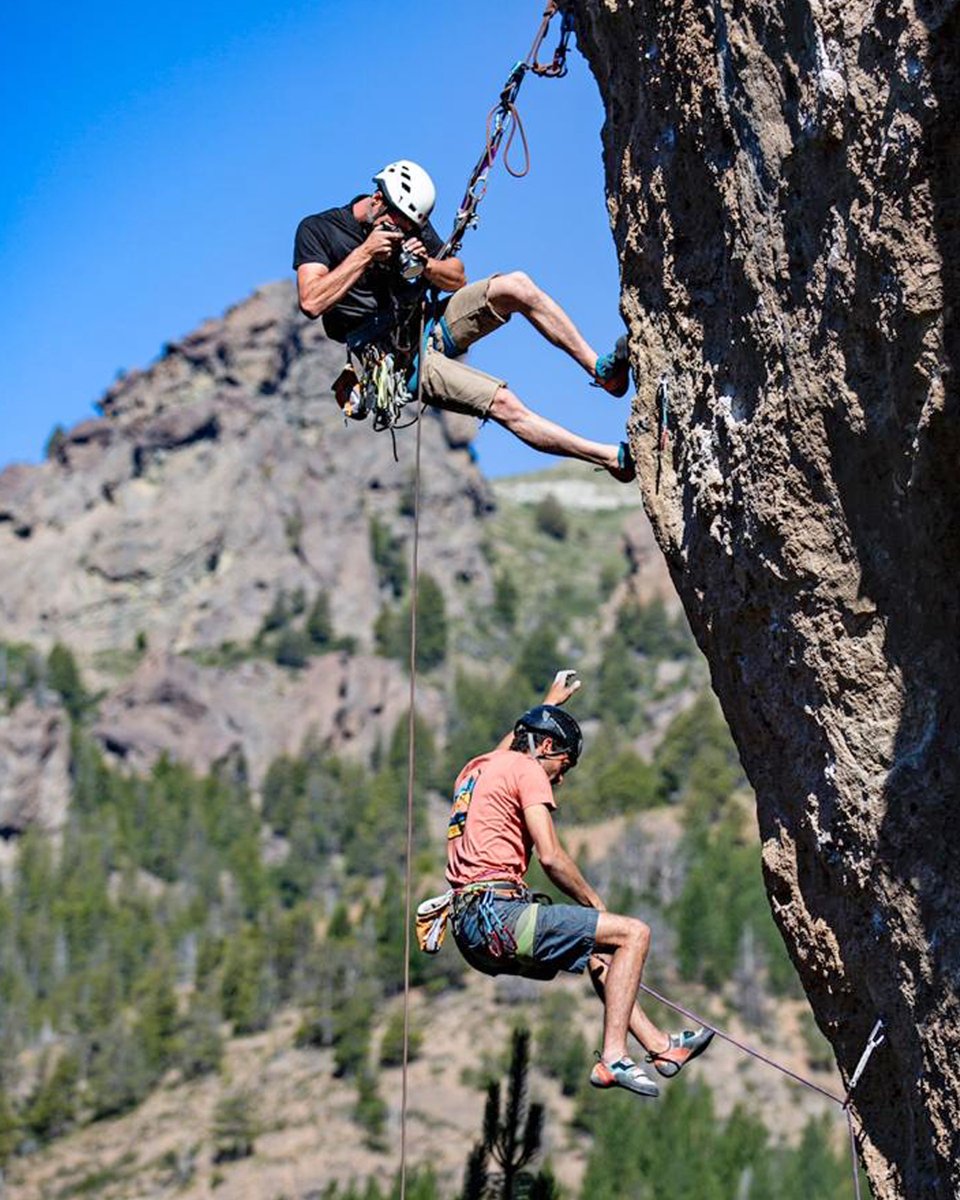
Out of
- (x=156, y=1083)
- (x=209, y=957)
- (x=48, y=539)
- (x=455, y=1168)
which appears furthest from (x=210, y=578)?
(x=455, y=1168)

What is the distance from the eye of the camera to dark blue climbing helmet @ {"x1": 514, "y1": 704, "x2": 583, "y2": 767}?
774cm

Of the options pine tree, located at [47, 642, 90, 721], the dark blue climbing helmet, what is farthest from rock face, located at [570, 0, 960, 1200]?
pine tree, located at [47, 642, 90, 721]

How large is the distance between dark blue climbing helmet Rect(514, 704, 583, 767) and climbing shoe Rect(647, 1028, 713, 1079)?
111cm

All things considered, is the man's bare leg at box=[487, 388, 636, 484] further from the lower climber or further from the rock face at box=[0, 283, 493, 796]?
the rock face at box=[0, 283, 493, 796]

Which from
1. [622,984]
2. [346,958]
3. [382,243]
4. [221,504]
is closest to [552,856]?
[622,984]

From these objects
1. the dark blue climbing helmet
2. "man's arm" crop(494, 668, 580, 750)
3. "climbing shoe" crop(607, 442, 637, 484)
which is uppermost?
"climbing shoe" crop(607, 442, 637, 484)

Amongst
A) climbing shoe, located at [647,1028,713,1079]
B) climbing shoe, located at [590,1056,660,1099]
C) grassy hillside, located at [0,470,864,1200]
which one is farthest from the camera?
grassy hillside, located at [0,470,864,1200]

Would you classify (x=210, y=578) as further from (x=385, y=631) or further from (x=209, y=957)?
(x=209, y=957)

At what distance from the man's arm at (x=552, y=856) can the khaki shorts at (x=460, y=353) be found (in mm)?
1715

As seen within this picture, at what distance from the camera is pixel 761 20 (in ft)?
20.5

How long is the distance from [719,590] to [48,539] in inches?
5289

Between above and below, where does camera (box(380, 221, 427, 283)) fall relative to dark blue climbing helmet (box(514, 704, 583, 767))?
above

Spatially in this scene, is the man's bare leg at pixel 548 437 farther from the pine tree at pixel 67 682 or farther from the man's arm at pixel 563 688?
the pine tree at pixel 67 682

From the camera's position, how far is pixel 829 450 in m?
6.09
